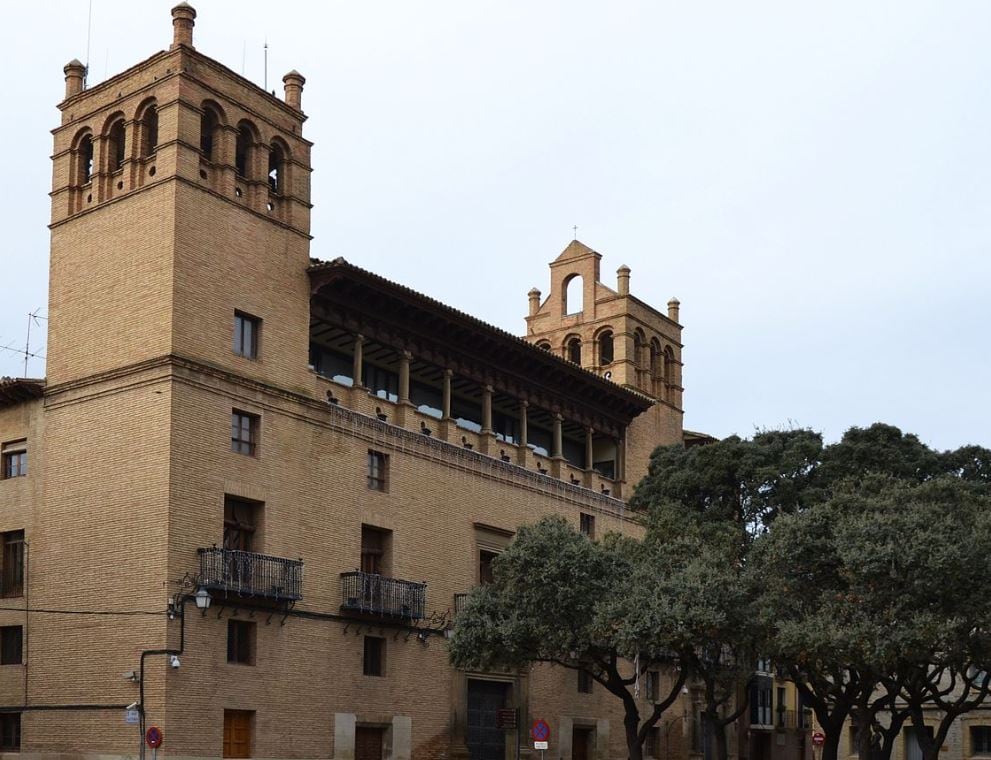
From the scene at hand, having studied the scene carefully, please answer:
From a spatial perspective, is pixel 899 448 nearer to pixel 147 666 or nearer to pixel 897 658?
pixel 897 658

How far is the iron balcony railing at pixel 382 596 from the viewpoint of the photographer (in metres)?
35.8

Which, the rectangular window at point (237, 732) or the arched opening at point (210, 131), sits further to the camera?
the arched opening at point (210, 131)

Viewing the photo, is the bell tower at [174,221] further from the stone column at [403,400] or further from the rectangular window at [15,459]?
the stone column at [403,400]

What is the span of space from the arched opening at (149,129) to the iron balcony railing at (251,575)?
391 inches

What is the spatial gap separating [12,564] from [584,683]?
1849cm

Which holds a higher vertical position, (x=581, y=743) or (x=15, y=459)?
(x=15, y=459)

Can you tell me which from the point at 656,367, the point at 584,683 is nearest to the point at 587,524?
the point at 584,683

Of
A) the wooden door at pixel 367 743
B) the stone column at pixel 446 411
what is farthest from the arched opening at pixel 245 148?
the wooden door at pixel 367 743

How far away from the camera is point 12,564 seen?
3434 cm

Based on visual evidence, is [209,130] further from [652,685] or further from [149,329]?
[652,685]

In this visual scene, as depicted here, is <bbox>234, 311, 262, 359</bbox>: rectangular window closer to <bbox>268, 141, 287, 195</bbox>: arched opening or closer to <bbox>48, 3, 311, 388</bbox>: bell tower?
<bbox>48, 3, 311, 388</bbox>: bell tower

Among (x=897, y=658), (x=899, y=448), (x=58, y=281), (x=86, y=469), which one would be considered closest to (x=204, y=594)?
(x=86, y=469)

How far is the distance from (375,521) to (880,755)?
16.1m

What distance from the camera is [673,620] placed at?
32.4 metres
